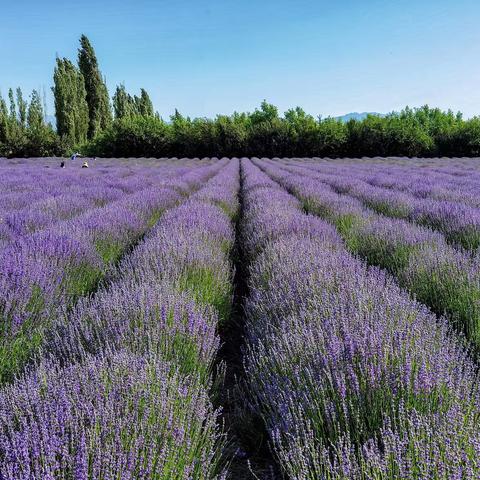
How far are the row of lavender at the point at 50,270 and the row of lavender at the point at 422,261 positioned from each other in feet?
6.96

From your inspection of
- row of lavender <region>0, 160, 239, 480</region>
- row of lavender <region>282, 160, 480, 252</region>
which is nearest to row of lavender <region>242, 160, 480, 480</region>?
row of lavender <region>0, 160, 239, 480</region>

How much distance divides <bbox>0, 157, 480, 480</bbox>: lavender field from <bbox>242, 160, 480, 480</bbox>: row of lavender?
10mm

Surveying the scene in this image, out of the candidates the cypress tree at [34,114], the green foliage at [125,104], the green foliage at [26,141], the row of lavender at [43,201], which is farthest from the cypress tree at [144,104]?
the row of lavender at [43,201]

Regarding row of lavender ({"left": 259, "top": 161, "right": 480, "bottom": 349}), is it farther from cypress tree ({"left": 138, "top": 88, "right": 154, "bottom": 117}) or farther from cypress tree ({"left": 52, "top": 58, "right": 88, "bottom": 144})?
cypress tree ({"left": 138, "top": 88, "right": 154, "bottom": 117})

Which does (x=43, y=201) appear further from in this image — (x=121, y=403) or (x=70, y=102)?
(x=70, y=102)

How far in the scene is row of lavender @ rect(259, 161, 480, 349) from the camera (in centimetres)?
277

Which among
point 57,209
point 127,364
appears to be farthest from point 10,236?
point 127,364

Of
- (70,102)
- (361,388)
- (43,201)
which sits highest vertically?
(70,102)

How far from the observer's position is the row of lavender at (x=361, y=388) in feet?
4.02

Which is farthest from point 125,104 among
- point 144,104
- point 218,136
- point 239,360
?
point 239,360

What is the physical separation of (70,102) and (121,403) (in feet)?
130

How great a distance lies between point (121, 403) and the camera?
1.42 meters

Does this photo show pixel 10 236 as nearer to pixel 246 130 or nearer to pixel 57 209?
pixel 57 209

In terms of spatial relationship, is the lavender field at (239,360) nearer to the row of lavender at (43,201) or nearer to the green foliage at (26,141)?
the row of lavender at (43,201)
